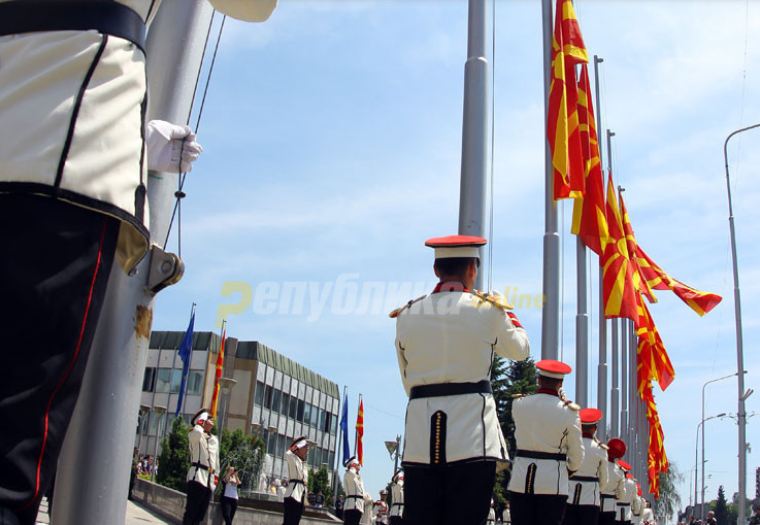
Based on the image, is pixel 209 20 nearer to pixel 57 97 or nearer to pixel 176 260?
pixel 176 260

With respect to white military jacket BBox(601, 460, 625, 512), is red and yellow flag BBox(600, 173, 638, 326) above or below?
above

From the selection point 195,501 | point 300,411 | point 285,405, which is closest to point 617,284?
point 195,501

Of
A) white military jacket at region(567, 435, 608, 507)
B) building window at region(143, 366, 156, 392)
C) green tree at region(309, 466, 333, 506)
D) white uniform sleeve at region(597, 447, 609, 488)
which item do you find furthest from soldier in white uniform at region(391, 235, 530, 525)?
building window at region(143, 366, 156, 392)

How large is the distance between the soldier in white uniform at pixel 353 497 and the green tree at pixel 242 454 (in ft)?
84.9

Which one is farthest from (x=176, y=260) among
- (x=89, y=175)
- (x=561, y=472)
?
(x=561, y=472)

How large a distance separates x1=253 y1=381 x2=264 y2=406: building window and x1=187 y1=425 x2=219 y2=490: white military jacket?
160ft

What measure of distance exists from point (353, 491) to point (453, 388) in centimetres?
1808

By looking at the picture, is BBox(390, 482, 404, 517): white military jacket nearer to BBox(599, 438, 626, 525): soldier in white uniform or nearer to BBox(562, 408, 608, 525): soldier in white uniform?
BBox(599, 438, 626, 525): soldier in white uniform

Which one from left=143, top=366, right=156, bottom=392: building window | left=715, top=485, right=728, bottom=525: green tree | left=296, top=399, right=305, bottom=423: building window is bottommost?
left=715, top=485, right=728, bottom=525: green tree

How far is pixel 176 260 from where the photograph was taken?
2.65m

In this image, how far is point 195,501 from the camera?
1415 cm

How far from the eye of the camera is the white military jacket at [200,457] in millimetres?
13820

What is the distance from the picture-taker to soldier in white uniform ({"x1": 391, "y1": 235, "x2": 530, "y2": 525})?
14.4ft

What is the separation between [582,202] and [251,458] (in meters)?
40.2
